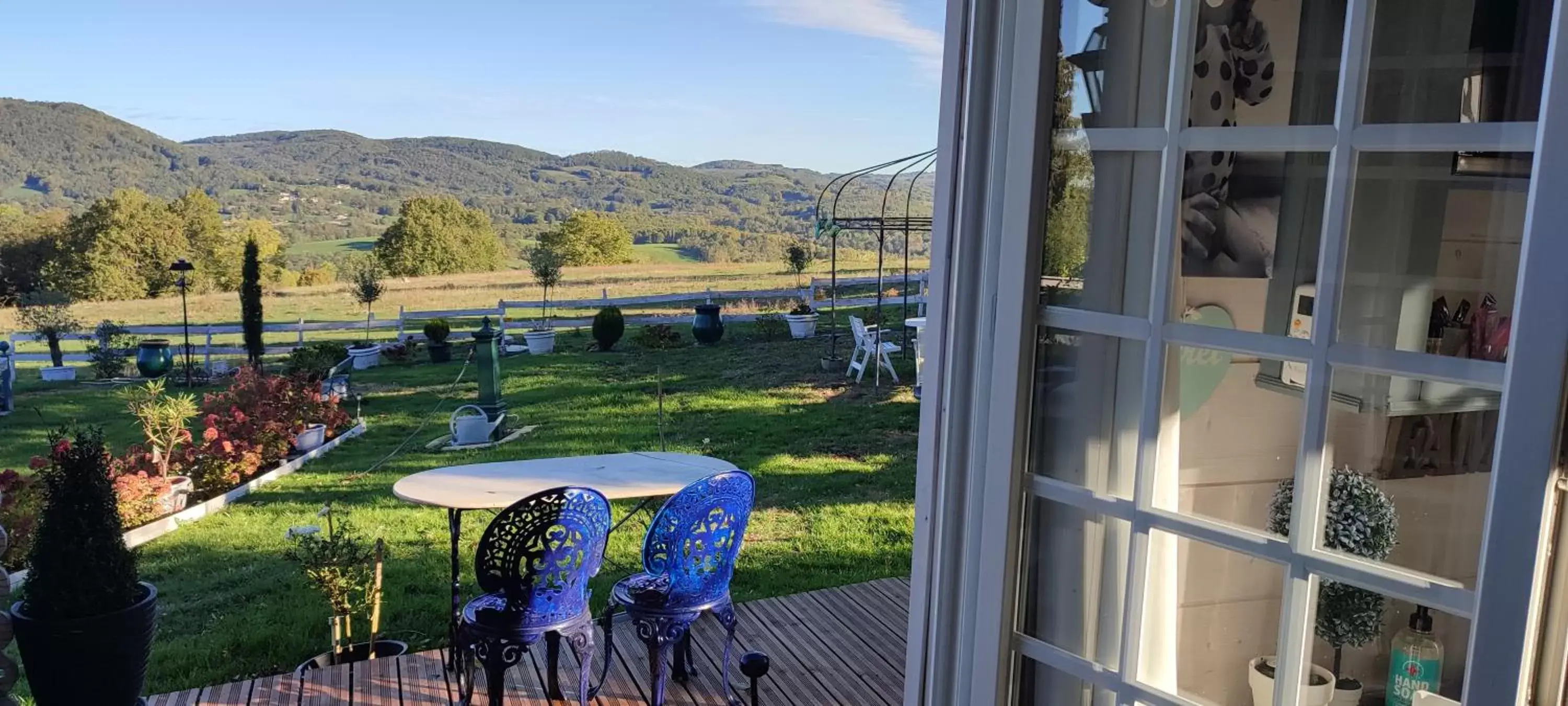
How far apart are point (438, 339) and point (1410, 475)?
963cm

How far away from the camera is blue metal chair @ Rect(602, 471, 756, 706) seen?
2.57m

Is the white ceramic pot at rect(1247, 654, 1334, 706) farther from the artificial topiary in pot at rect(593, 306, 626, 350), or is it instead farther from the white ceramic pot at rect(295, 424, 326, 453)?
the artificial topiary in pot at rect(593, 306, 626, 350)

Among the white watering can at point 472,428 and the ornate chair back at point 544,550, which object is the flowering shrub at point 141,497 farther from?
the ornate chair back at point 544,550

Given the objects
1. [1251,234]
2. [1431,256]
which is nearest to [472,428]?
[1251,234]

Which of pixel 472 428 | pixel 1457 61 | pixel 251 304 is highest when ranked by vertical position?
pixel 1457 61

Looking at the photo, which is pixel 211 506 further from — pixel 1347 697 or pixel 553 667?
pixel 1347 697

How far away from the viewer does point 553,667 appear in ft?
8.87

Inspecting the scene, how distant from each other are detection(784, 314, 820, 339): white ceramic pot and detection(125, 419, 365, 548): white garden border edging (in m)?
4.55

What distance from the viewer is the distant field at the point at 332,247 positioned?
31.3ft

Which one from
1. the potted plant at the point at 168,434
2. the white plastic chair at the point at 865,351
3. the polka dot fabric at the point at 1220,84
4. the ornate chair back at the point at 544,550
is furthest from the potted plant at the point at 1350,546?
the white plastic chair at the point at 865,351

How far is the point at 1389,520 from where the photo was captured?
129 cm

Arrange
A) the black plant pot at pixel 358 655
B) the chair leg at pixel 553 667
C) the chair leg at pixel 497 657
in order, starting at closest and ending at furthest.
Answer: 1. the chair leg at pixel 497 657
2. the chair leg at pixel 553 667
3. the black plant pot at pixel 358 655

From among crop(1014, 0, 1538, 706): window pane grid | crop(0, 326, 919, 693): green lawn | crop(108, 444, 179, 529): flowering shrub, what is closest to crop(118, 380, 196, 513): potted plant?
crop(108, 444, 179, 529): flowering shrub

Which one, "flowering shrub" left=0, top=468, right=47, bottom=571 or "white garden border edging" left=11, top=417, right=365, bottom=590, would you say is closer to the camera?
"flowering shrub" left=0, top=468, right=47, bottom=571
